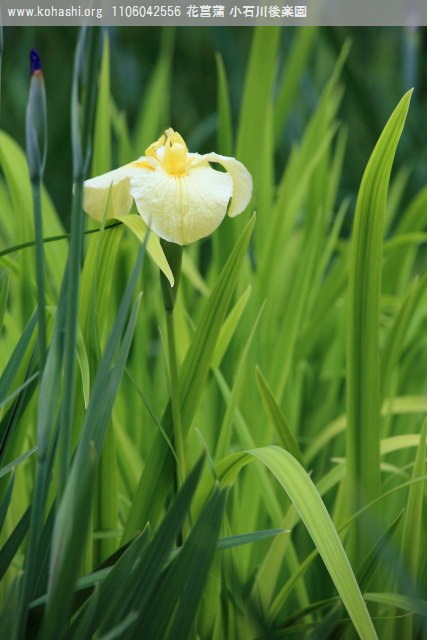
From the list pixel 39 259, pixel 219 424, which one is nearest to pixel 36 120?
pixel 39 259

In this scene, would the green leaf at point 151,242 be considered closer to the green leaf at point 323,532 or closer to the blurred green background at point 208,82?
the green leaf at point 323,532

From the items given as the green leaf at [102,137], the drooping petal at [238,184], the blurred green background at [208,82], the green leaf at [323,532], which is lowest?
the green leaf at [323,532]

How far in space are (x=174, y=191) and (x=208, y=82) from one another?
110 cm

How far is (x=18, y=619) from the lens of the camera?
29cm

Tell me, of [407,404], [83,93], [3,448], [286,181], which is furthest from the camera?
[286,181]

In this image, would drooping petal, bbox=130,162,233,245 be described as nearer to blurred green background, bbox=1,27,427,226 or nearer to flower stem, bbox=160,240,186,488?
flower stem, bbox=160,240,186,488

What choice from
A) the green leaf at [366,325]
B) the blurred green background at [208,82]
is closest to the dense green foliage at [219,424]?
the green leaf at [366,325]

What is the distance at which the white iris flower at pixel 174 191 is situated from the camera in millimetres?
326

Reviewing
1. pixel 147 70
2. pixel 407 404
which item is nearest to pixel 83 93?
pixel 407 404

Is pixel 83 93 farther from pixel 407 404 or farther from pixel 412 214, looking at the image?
pixel 412 214

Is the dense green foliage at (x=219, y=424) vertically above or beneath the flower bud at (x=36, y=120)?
beneath

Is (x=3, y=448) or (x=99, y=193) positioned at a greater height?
(x=99, y=193)

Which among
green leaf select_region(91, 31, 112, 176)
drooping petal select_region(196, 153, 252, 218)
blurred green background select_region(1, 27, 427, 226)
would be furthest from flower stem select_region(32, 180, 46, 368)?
blurred green background select_region(1, 27, 427, 226)
